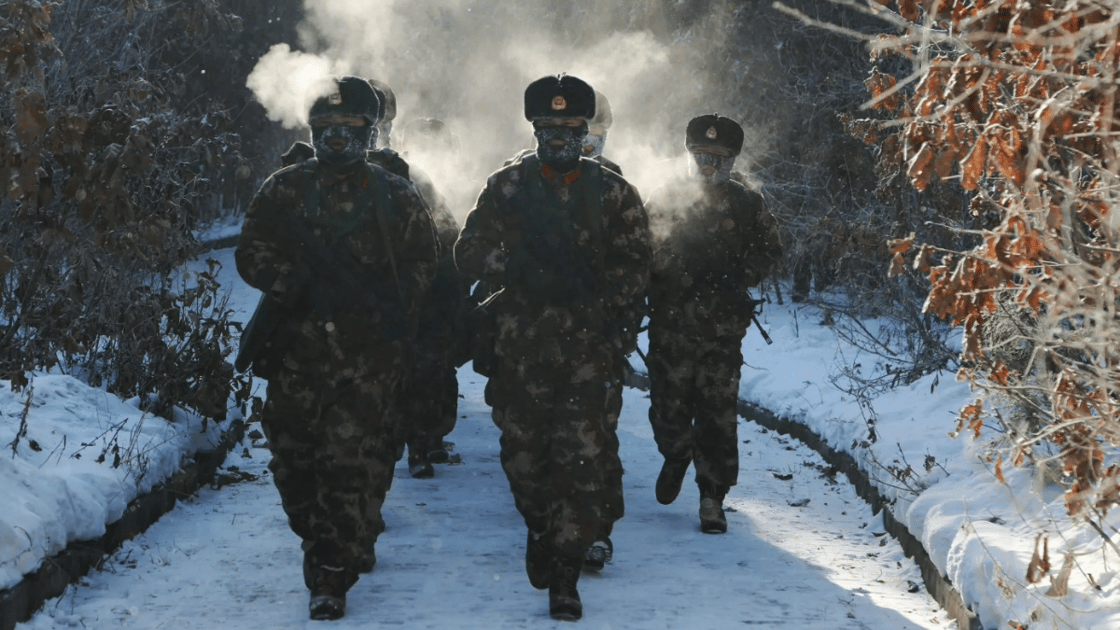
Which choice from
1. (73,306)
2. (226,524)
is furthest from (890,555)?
(73,306)

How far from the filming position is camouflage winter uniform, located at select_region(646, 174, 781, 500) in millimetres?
7781

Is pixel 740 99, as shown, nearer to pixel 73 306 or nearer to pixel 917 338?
pixel 917 338

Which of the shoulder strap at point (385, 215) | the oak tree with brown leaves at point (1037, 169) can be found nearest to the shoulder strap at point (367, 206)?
the shoulder strap at point (385, 215)

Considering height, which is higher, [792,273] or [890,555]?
[792,273]

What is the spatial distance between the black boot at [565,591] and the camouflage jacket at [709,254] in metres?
2.40

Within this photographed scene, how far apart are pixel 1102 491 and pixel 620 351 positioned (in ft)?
8.76

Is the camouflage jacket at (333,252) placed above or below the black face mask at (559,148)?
below

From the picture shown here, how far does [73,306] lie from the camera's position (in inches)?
332

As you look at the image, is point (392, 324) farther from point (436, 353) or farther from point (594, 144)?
point (594, 144)

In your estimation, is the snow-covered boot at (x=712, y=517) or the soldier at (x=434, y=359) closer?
the snow-covered boot at (x=712, y=517)

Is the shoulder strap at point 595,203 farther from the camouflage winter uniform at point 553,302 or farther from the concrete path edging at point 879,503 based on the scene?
the concrete path edging at point 879,503

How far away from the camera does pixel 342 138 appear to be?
5938mm

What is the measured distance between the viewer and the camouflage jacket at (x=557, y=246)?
614 cm

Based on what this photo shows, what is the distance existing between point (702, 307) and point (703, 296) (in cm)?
7
